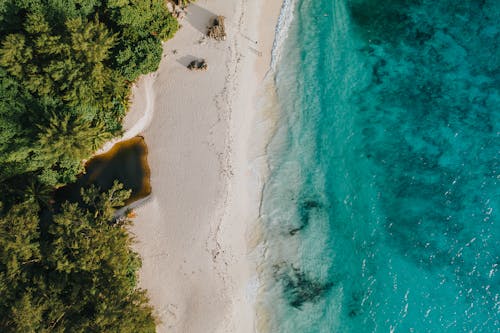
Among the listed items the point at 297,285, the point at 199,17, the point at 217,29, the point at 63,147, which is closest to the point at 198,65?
the point at 217,29

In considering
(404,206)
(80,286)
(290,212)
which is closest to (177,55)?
(290,212)

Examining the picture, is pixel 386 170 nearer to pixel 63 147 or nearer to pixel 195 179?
pixel 195 179

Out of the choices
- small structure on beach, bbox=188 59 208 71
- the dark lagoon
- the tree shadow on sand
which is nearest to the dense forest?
the dark lagoon

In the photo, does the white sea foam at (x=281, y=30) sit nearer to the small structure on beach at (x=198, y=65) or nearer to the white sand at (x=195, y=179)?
the white sand at (x=195, y=179)

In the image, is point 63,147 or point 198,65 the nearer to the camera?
point 63,147

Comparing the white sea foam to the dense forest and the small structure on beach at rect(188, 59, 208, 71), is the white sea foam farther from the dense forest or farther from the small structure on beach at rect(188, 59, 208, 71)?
the dense forest

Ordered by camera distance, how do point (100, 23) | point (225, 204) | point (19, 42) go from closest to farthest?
1. point (19, 42)
2. point (100, 23)
3. point (225, 204)

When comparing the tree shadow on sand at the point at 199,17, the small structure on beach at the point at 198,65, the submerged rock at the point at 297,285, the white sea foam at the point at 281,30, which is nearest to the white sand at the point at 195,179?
the tree shadow on sand at the point at 199,17

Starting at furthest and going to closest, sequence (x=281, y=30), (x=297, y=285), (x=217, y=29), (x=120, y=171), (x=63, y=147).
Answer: (x=281, y=30) < (x=297, y=285) < (x=120, y=171) < (x=217, y=29) < (x=63, y=147)

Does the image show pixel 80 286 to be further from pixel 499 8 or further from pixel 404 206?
pixel 499 8
